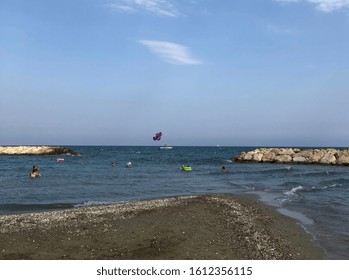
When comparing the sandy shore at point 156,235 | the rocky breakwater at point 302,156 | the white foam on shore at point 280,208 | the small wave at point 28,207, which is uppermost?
the rocky breakwater at point 302,156

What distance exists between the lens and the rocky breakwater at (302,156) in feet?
246

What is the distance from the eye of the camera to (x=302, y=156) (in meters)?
82.1

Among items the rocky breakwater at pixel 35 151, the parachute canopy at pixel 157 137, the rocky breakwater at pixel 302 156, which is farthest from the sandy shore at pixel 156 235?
the rocky breakwater at pixel 35 151

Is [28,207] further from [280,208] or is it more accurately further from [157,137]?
[157,137]

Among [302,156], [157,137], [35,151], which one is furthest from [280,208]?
[35,151]

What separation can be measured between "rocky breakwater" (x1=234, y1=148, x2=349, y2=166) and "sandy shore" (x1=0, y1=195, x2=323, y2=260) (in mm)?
59092

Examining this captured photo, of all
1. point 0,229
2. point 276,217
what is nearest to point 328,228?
point 276,217

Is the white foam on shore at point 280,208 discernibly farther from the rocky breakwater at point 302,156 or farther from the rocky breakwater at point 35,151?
the rocky breakwater at point 35,151

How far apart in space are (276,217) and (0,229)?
14922 mm

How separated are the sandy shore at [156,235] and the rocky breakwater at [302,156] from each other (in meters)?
59.1

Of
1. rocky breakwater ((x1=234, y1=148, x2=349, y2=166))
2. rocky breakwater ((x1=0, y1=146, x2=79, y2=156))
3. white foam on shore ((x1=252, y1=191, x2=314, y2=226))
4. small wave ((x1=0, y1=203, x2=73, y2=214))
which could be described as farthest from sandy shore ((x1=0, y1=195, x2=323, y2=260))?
rocky breakwater ((x1=0, y1=146, x2=79, y2=156))

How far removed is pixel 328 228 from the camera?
1881cm

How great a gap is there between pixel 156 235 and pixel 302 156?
73228mm

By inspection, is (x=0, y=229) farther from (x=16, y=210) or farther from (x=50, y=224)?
(x=16, y=210)
